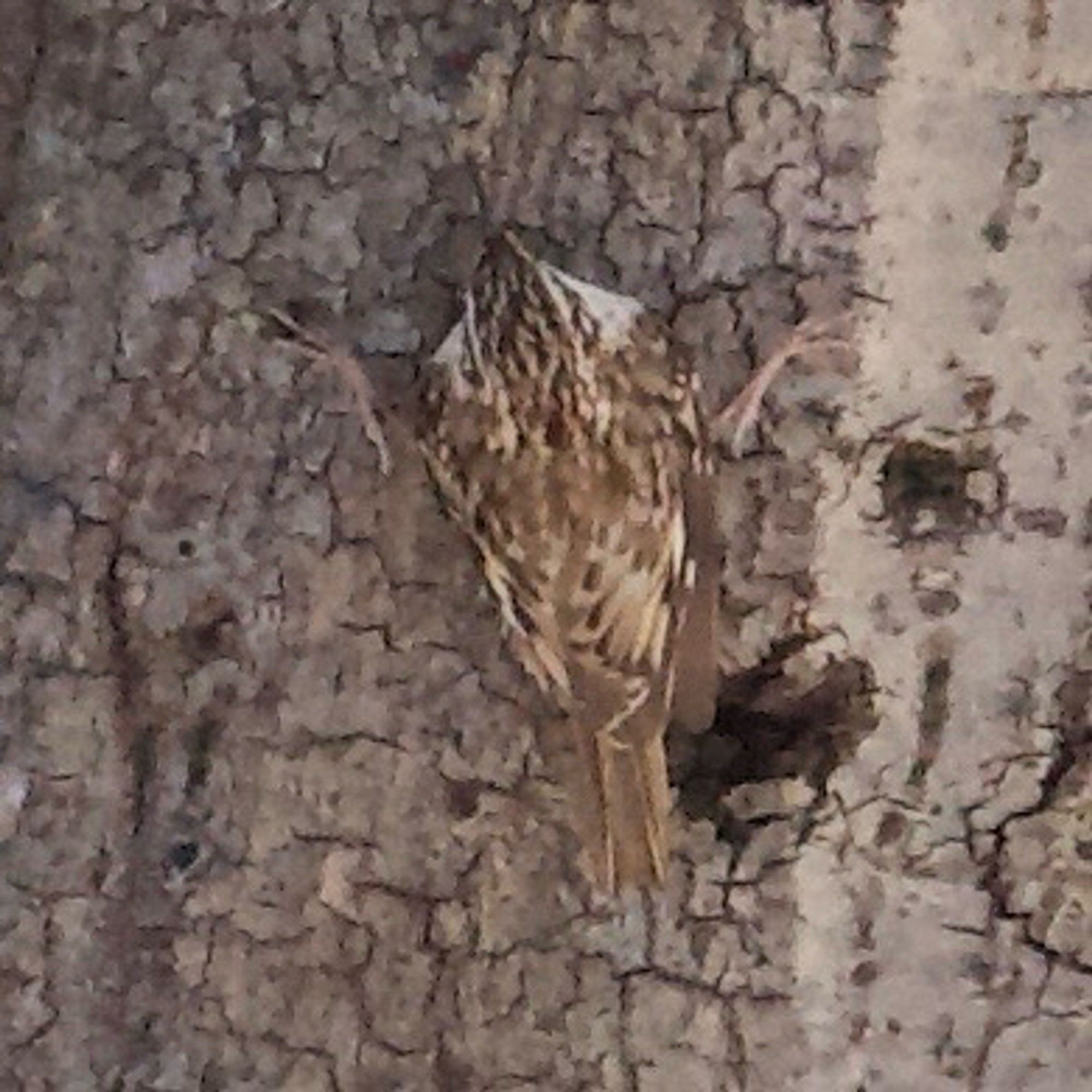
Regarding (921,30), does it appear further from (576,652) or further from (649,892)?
(649,892)

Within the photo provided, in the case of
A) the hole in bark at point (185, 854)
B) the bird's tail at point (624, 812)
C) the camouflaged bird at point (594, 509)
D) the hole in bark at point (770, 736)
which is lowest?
the hole in bark at point (185, 854)

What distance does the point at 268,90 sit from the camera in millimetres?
1741

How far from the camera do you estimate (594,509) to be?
1.73m

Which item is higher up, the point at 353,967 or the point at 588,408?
the point at 588,408

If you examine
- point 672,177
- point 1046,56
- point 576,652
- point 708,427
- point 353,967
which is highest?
point 1046,56

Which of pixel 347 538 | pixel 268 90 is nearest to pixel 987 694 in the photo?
pixel 347 538

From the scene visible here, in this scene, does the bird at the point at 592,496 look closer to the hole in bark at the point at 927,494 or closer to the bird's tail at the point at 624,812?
the bird's tail at the point at 624,812

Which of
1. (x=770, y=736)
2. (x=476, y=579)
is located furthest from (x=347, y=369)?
(x=770, y=736)

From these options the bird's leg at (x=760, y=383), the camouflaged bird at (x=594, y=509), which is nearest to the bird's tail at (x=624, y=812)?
the camouflaged bird at (x=594, y=509)

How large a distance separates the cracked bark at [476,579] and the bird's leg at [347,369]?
0.02 metres

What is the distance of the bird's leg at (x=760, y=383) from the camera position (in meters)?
1.62

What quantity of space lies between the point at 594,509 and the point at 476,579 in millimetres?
106

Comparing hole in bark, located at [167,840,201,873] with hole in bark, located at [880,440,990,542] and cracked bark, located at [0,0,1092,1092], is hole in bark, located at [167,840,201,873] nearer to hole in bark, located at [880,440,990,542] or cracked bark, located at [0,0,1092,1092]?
cracked bark, located at [0,0,1092,1092]

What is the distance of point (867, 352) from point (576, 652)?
12.4 inches
